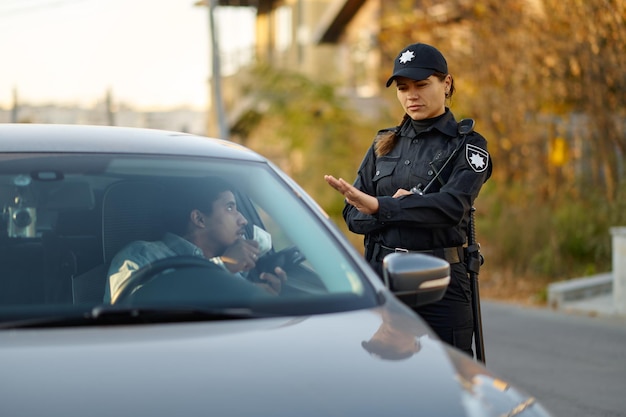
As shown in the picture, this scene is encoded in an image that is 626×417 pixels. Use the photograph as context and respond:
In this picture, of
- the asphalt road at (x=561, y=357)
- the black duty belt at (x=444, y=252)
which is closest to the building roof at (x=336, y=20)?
the asphalt road at (x=561, y=357)

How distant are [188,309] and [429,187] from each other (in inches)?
70.2

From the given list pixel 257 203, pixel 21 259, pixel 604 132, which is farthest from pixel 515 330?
pixel 21 259

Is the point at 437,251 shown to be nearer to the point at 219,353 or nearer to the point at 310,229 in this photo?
the point at 310,229

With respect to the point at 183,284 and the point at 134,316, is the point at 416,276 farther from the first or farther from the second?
the point at 134,316

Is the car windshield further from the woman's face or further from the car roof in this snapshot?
the woman's face

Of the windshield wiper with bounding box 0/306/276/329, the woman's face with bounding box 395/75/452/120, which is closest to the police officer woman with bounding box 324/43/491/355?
the woman's face with bounding box 395/75/452/120

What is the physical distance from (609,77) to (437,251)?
10.5 meters

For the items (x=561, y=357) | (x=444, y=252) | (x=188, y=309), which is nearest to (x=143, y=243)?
(x=188, y=309)

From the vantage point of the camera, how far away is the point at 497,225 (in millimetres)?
14719

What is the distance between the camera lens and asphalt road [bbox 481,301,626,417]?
7191 millimetres

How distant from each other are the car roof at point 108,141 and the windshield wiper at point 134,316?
2.77ft

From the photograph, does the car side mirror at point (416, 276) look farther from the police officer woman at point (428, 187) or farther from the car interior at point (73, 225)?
the police officer woman at point (428, 187)

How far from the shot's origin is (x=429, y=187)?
4.77m

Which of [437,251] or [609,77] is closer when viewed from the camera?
[437,251]
